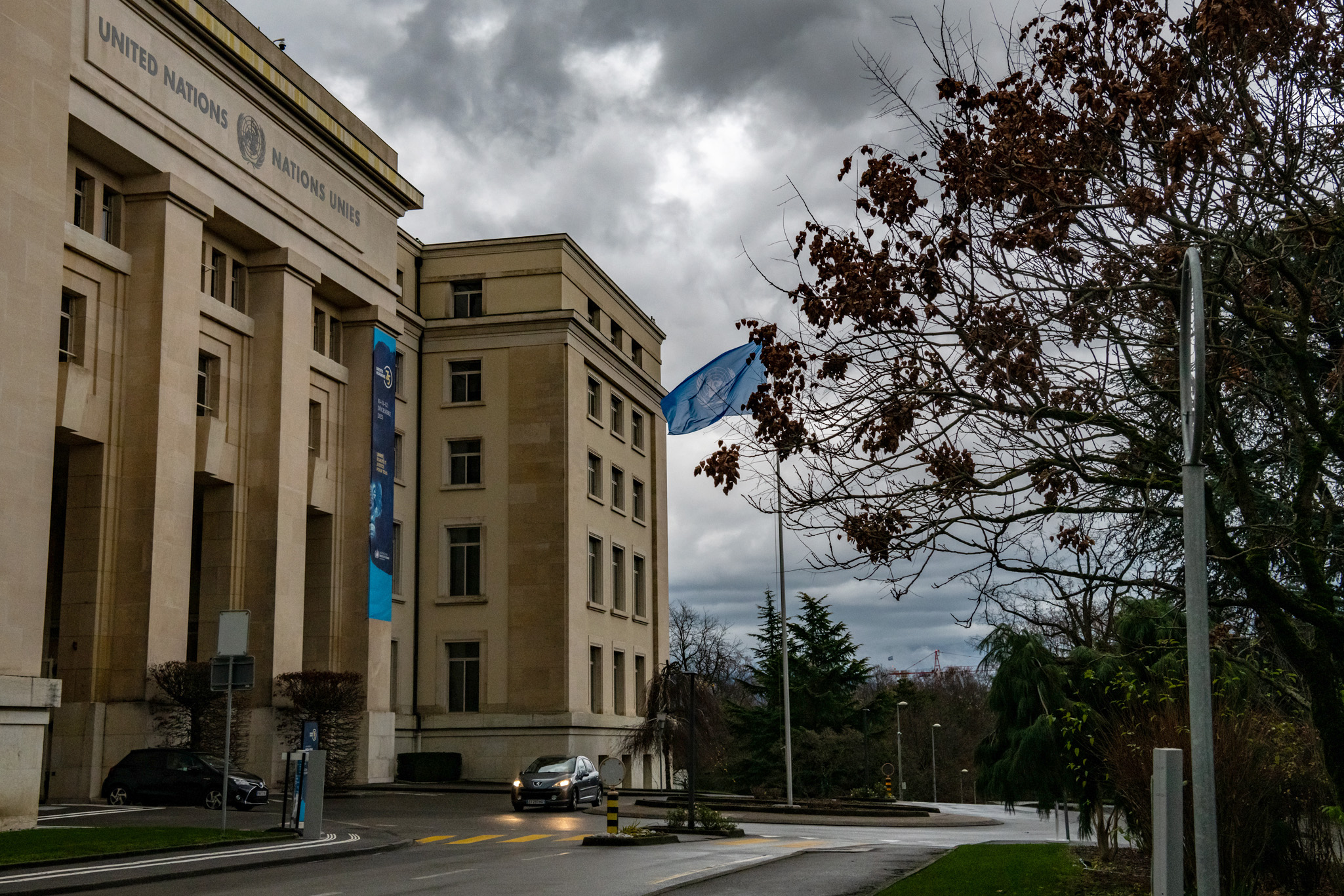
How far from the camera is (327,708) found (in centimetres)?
3709

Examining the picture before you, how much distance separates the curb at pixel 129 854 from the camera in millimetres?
17562

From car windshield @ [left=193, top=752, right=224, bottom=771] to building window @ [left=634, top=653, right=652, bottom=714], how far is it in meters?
30.5

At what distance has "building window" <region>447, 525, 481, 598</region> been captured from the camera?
52938mm

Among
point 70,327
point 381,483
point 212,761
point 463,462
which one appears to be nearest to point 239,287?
point 70,327

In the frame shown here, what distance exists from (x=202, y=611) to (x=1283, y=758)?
2945 centimetres

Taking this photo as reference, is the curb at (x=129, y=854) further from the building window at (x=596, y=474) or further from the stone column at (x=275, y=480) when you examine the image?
the building window at (x=596, y=474)

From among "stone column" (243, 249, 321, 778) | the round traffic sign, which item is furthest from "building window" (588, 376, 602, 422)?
the round traffic sign

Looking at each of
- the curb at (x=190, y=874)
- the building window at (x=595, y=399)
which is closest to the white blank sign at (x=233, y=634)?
the curb at (x=190, y=874)

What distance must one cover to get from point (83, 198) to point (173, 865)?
1978cm

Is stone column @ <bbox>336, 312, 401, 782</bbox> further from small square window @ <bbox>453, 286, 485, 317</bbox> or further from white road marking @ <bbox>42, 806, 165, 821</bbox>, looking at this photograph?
white road marking @ <bbox>42, 806, 165, 821</bbox>

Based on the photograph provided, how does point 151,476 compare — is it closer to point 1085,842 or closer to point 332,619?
point 332,619

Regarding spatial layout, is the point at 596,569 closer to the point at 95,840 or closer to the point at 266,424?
the point at 266,424

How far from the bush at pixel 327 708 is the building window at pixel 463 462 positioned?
16310 mm

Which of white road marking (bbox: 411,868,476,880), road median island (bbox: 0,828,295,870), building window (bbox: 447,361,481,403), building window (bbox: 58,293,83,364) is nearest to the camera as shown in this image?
white road marking (bbox: 411,868,476,880)
